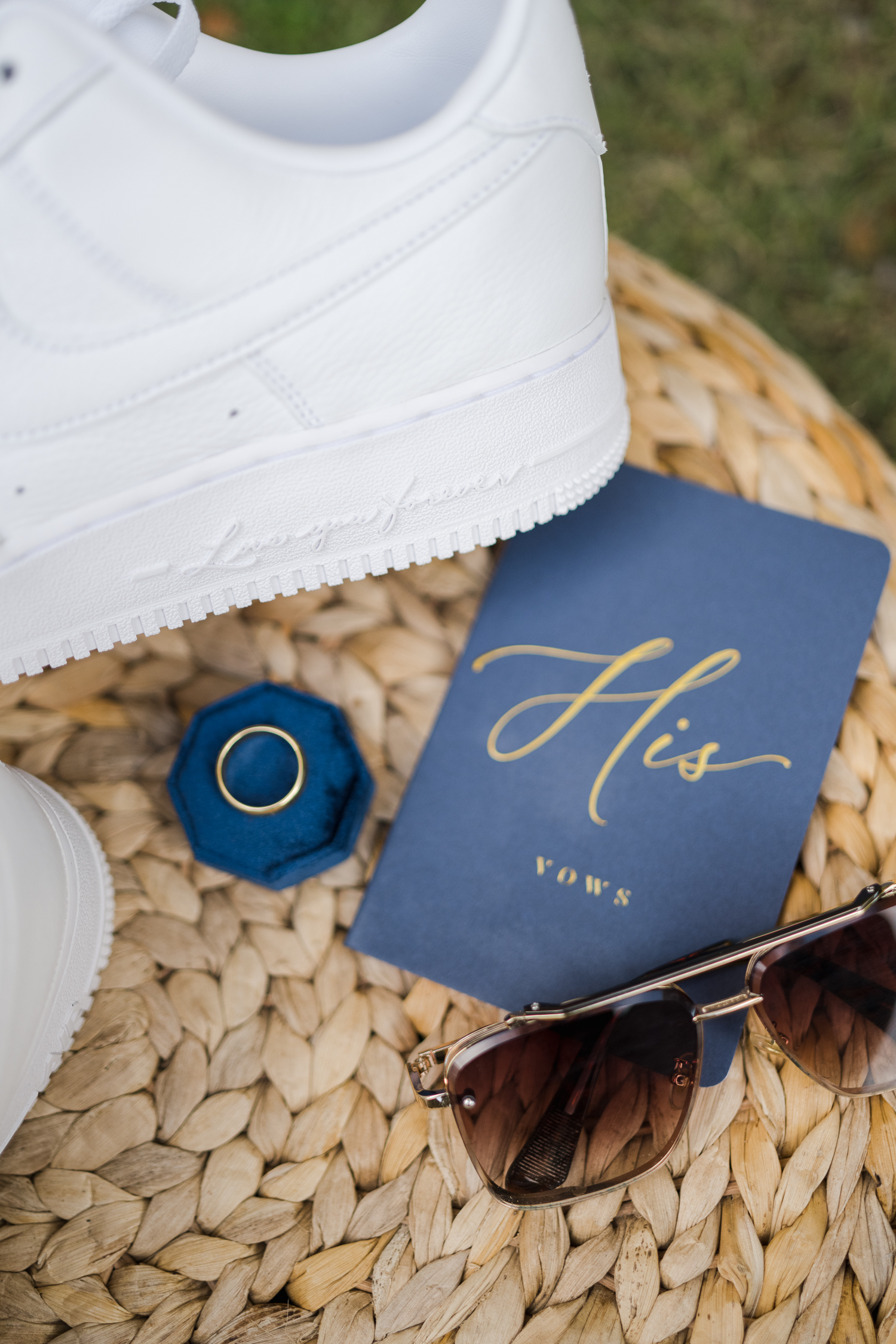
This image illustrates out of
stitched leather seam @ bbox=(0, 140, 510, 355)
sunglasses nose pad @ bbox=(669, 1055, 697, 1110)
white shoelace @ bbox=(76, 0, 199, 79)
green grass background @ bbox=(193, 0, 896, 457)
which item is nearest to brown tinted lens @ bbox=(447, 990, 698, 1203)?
sunglasses nose pad @ bbox=(669, 1055, 697, 1110)

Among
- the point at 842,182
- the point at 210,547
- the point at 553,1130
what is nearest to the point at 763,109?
the point at 842,182

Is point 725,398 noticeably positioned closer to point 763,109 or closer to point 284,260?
point 284,260

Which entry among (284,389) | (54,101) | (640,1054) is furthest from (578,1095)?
(54,101)

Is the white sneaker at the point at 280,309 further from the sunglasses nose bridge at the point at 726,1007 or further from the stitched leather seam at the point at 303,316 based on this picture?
the sunglasses nose bridge at the point at 726,1007

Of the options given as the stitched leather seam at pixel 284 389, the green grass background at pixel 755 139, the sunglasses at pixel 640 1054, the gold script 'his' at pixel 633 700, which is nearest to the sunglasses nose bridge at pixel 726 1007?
the sunglasses at pixel 640 1054

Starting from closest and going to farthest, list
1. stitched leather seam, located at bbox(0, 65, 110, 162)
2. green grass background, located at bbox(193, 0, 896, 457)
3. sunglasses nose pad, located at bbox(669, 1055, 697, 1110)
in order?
stitched leather seam, located at bbox(0, 65, 110, 162) → sunglasses nose pad, located at bbox(669, 1055, 697, 1110) → green grass background, located at bbox(193, 0, 896, 457)

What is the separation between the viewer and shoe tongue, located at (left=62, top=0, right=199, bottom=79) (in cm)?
39

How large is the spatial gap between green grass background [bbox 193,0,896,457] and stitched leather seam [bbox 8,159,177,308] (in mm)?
636

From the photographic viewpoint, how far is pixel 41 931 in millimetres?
390

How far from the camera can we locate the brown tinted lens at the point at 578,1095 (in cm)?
42

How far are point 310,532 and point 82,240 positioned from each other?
0.16m

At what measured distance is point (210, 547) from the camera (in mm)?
432

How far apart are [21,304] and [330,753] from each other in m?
0.25

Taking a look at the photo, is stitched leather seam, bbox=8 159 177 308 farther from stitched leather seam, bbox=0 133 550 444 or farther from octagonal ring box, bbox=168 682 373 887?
octagonal ring box, bbox=168 682 373 887
